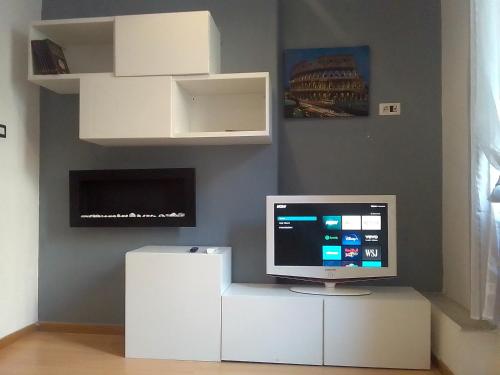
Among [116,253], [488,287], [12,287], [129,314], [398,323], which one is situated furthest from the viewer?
[116,253]

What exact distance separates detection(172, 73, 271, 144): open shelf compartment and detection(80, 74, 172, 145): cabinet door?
0.36 feet

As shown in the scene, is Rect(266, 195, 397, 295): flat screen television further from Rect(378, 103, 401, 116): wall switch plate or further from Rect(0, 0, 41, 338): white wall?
Rect(0, 0, 41, 338): white wall

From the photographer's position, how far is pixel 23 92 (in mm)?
3068

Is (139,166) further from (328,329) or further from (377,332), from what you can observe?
(377,332)

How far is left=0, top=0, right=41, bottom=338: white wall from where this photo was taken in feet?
9.40

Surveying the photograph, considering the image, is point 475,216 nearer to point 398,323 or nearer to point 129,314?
point 398,323

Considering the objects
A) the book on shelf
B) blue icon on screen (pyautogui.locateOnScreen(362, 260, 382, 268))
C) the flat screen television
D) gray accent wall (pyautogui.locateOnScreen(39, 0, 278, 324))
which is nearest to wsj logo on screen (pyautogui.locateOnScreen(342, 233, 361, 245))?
the flat screen television

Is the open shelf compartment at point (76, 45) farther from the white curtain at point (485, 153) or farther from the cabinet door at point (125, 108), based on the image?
the white curtain at point (485, 153)

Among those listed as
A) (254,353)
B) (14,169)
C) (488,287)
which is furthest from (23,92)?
(488,287)

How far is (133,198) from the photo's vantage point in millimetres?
3178

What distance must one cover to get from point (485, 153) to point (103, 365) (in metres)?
2.41

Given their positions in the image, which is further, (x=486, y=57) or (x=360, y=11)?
(x=360, y=11)

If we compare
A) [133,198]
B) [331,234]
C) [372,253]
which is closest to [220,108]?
[133,198]

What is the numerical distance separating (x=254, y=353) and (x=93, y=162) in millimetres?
1791
